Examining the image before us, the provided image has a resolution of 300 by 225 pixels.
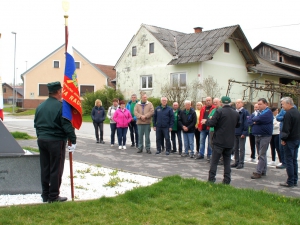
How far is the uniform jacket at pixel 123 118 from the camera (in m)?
12.8

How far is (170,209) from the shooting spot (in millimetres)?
5387

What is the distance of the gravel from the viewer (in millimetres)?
5930

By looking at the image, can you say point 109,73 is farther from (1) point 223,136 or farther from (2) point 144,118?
(1) point 223,136

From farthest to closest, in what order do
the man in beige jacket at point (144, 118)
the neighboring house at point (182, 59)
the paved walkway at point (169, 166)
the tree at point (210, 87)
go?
the neighboring house at point (182, 59) < the tree at point (210, 87) < the man in beige jacket at point (144, 118) < the paved walkway at point (169, 166)

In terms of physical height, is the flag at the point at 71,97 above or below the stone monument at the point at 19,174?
above

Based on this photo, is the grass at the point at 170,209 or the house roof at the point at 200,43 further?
the house roof at the point at 200,43

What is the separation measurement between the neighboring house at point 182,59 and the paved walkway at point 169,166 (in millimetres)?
16508

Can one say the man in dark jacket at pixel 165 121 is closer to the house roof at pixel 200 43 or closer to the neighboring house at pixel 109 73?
the house roof at pixel 200 43

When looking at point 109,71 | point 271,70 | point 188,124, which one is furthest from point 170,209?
point 109,71

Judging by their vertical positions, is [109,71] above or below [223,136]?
above

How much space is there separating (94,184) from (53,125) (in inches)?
77.7

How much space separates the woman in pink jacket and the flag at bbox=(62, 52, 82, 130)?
271 inches

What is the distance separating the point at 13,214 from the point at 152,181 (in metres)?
3.09

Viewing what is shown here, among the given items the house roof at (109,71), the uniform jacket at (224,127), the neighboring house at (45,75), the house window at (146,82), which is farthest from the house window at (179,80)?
the house roof at (109,71)
